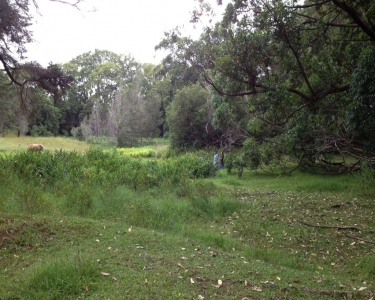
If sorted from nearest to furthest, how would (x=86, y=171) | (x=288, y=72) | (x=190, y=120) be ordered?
(x=288, y=72), (x=86, y=171), (x=190, y=120)

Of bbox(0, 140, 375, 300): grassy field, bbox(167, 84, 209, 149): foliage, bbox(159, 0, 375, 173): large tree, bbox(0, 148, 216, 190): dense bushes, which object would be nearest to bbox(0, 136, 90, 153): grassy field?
bbox(0, 148, 216, 190): dense bushes

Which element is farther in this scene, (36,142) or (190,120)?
(190,120)

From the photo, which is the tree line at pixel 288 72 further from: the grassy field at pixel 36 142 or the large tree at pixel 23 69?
the grassy field at pixel 36 142

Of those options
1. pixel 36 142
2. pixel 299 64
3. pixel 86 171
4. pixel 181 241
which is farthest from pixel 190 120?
pixel 181 241

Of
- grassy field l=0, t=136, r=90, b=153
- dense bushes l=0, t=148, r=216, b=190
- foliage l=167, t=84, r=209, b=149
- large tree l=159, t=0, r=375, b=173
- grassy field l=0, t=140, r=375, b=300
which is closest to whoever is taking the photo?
grassy field l=0, t=140, r=375, b=300

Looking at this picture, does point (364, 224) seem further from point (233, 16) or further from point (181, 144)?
point (181, 144)

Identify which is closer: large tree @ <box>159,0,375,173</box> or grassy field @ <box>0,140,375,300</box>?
grassy field @ <box>0,140,375,300</box>

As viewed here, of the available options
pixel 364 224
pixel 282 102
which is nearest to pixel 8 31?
pixel 282 102

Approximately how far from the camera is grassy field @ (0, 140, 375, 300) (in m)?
3.47

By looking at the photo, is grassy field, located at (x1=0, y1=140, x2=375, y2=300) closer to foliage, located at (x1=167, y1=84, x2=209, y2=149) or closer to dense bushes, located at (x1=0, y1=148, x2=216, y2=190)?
dense bushes, located at (x1=0, y1=148, x2=216, y2=190)

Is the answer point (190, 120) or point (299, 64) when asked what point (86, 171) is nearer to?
point (299, 64)

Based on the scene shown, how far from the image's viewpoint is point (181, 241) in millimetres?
5324

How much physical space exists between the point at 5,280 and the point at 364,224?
22.1ft

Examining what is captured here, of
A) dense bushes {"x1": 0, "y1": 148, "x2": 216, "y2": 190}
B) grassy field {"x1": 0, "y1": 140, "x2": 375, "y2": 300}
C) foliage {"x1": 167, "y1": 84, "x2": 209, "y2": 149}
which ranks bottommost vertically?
grassy field {"x1": 0, "y1": 140, "x2": 375, "y2": 300}
